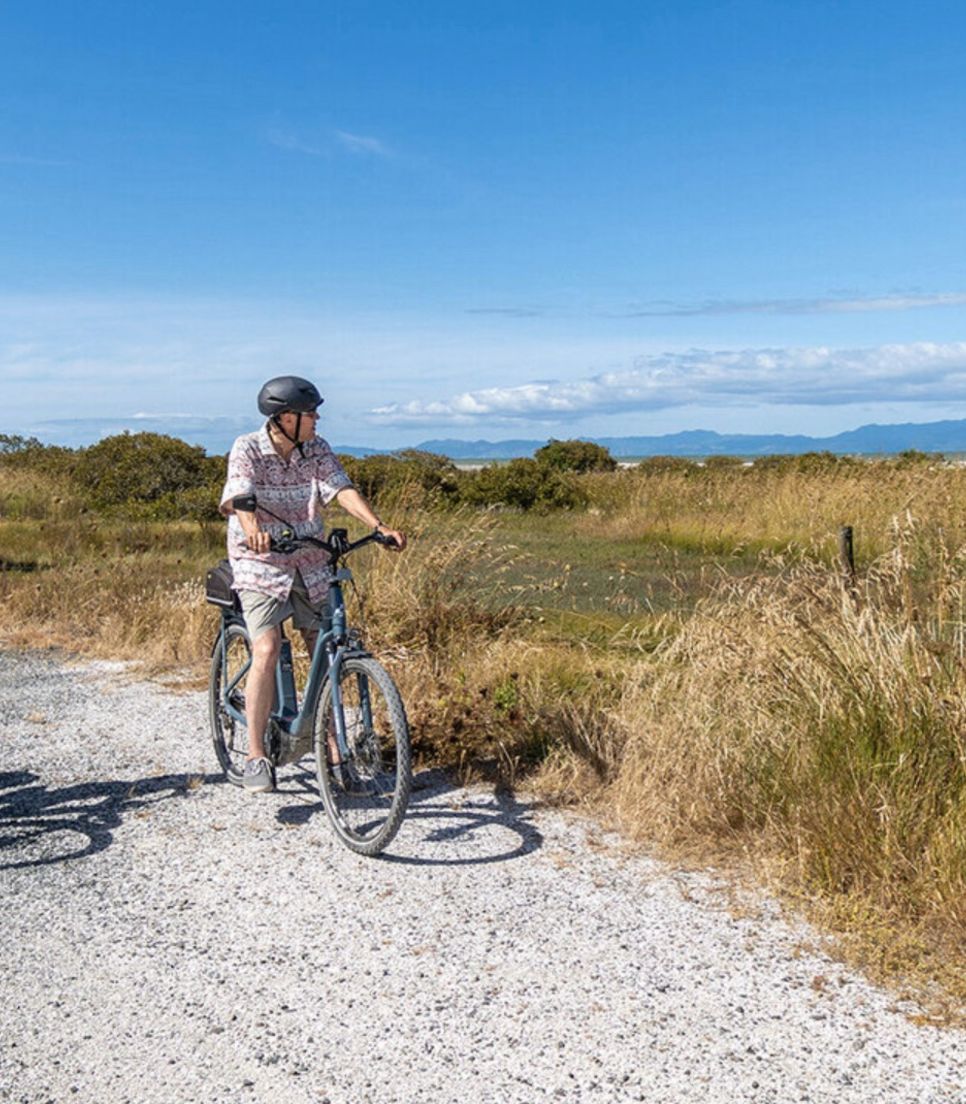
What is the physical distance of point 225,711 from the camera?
21.1 ft

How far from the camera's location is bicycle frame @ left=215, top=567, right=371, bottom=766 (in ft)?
17.4

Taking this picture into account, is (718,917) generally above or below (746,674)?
below

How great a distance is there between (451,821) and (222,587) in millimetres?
1596

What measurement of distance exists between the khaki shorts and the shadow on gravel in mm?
1149

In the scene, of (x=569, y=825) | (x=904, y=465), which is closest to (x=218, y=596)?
(x=569, y=825)

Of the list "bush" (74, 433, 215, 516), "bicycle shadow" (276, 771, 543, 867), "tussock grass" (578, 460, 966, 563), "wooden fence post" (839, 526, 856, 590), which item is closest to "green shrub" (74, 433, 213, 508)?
"bush" (74, 433, 215, 516)

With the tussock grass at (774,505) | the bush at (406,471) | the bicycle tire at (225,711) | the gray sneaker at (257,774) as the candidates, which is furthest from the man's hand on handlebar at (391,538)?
the bush at (406,471)

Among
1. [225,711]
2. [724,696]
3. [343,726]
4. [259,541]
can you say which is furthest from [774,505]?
[259,541]

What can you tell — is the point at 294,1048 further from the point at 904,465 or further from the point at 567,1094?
the point at 904,465

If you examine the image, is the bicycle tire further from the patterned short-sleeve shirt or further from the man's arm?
the man's arm

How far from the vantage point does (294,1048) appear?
3.57m

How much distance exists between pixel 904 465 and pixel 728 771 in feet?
59.7

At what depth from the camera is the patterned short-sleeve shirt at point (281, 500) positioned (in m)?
5.54

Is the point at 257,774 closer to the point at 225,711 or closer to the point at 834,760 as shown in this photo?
the point at 225,711
